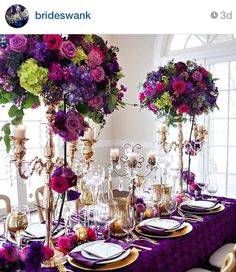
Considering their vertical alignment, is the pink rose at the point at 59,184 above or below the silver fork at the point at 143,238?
A: above

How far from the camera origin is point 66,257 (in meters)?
1.44

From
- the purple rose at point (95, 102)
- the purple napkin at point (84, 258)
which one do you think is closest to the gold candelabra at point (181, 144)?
the purple napkin at point (84, 258)

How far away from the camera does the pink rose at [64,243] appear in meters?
1.53

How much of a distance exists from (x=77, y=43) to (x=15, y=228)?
0.79 metres

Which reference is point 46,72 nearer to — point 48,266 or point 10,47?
point 10,47

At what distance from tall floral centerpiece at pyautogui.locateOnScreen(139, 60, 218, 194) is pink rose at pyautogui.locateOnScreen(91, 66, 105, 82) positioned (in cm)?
98

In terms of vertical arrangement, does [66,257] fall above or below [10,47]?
below

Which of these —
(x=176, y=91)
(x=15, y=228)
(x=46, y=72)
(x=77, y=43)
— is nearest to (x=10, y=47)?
(x=46, y=72)

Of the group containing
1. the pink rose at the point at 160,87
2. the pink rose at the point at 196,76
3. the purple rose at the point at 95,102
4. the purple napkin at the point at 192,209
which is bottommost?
the purple napkin at the point at 192,209

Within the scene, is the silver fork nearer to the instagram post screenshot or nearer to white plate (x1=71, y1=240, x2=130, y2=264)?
the instagram post screenshot
